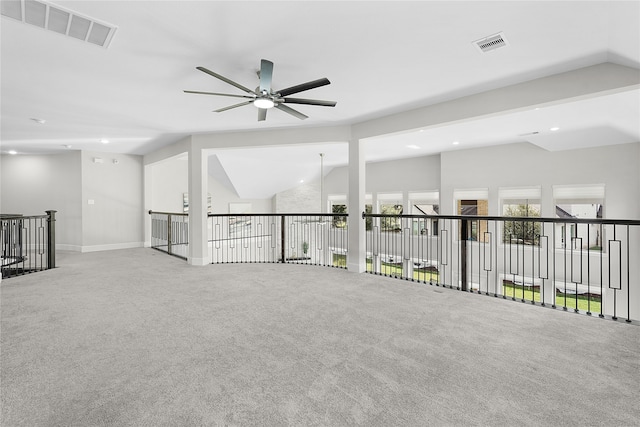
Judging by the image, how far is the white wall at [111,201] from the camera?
7.43 meters

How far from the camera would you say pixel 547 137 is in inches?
257

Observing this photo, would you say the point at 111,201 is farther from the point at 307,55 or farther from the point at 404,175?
the point at 404,175

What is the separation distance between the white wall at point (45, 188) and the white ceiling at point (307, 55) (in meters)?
2.86

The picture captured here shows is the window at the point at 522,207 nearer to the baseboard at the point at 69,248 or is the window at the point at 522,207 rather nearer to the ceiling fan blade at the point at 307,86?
the ceiling fan blade at the point at 307,86

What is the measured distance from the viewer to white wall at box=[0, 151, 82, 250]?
748 centimetres

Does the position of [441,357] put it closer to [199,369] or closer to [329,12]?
[199,369]

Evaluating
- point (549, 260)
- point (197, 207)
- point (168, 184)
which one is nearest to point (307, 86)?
point (197, 207)

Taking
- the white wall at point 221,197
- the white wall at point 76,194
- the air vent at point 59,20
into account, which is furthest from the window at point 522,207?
the white wall at point 76,194

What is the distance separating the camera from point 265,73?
2.69 metres

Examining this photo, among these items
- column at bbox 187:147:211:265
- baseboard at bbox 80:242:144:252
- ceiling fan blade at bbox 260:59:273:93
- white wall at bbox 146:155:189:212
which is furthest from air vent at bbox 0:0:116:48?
baseboard at bbox 80:242:144:252

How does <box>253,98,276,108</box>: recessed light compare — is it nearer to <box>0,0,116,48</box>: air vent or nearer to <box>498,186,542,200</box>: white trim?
<box>0,0,116,48</box>: air vent

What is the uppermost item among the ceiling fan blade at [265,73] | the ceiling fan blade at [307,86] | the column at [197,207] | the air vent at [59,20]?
the air vent at [59,20]

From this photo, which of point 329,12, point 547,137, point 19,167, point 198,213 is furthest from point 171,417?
point 19,167

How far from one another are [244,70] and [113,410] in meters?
3.04
